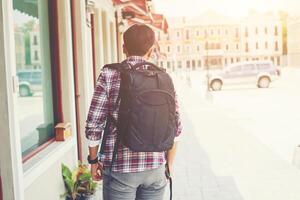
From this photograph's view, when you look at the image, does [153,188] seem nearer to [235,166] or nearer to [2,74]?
[2,74]

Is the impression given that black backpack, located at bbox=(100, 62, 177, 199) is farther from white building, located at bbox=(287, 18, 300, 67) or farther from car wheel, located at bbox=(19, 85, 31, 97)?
white building, located at bbox=(287, 18, 300, 67)

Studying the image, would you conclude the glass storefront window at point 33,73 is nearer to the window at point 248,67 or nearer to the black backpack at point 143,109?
the black backpack at point 143,109

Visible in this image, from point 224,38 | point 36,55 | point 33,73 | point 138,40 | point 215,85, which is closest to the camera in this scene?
point 138,40

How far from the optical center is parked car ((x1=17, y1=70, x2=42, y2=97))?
12.7 ft

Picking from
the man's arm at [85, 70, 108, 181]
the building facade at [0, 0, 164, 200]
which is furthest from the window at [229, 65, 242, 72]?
the man's arm at [85, 70, 108, 181]

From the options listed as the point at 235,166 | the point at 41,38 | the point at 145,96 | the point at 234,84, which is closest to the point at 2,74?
the point at 145,96

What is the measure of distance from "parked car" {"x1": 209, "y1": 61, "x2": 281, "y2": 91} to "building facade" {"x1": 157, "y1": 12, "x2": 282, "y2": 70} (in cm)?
7196

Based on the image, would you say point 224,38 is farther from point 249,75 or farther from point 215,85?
point 215,85

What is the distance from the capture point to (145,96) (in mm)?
2436

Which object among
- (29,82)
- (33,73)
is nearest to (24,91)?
(29,82)

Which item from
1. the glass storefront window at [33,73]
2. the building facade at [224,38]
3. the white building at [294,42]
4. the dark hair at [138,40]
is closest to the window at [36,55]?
the glass storefront window at [33,73]

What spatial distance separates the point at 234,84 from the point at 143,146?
91.8 ft

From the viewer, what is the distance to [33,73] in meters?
4.23

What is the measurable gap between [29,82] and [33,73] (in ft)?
0.54
